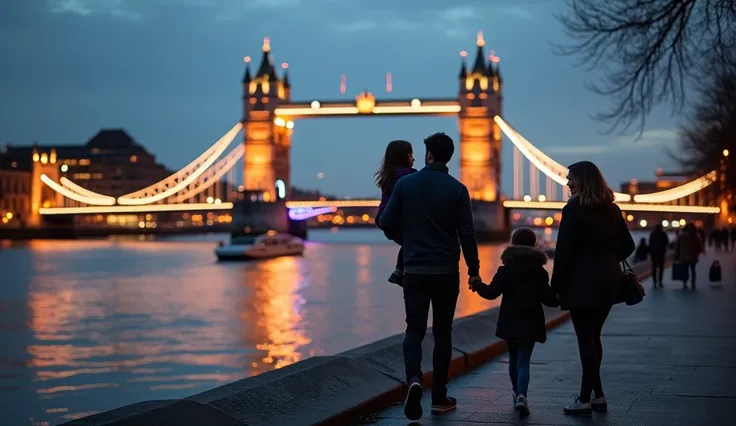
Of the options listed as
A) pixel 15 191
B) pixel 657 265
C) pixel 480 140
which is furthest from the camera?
pixel 15 191

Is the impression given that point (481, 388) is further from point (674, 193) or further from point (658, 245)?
point (674, 193)

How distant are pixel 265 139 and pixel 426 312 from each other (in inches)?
3308

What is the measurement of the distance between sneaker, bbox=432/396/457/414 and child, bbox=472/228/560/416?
1.18ft

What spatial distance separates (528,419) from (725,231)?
43158 mm

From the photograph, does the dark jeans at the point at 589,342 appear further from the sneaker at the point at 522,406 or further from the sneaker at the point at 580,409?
the sneaker at the point at 522,406

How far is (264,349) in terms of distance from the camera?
16.4 metres

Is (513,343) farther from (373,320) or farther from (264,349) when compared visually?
(373,320)

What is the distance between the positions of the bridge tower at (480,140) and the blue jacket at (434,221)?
76781 millimetres

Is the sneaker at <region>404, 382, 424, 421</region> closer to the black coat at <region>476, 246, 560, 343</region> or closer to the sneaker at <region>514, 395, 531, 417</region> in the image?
the sneaker at <region>514, 395, 531, 417</region>

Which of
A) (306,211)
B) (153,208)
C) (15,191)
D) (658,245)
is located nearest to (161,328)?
(658,245)

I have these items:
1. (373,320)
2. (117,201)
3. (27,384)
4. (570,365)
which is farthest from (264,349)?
(117,201)

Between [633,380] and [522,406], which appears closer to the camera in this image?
[522,406]

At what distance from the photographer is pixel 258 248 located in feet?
184

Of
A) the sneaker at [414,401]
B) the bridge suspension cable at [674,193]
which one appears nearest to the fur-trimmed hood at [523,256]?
the sneaker at [414,401]
